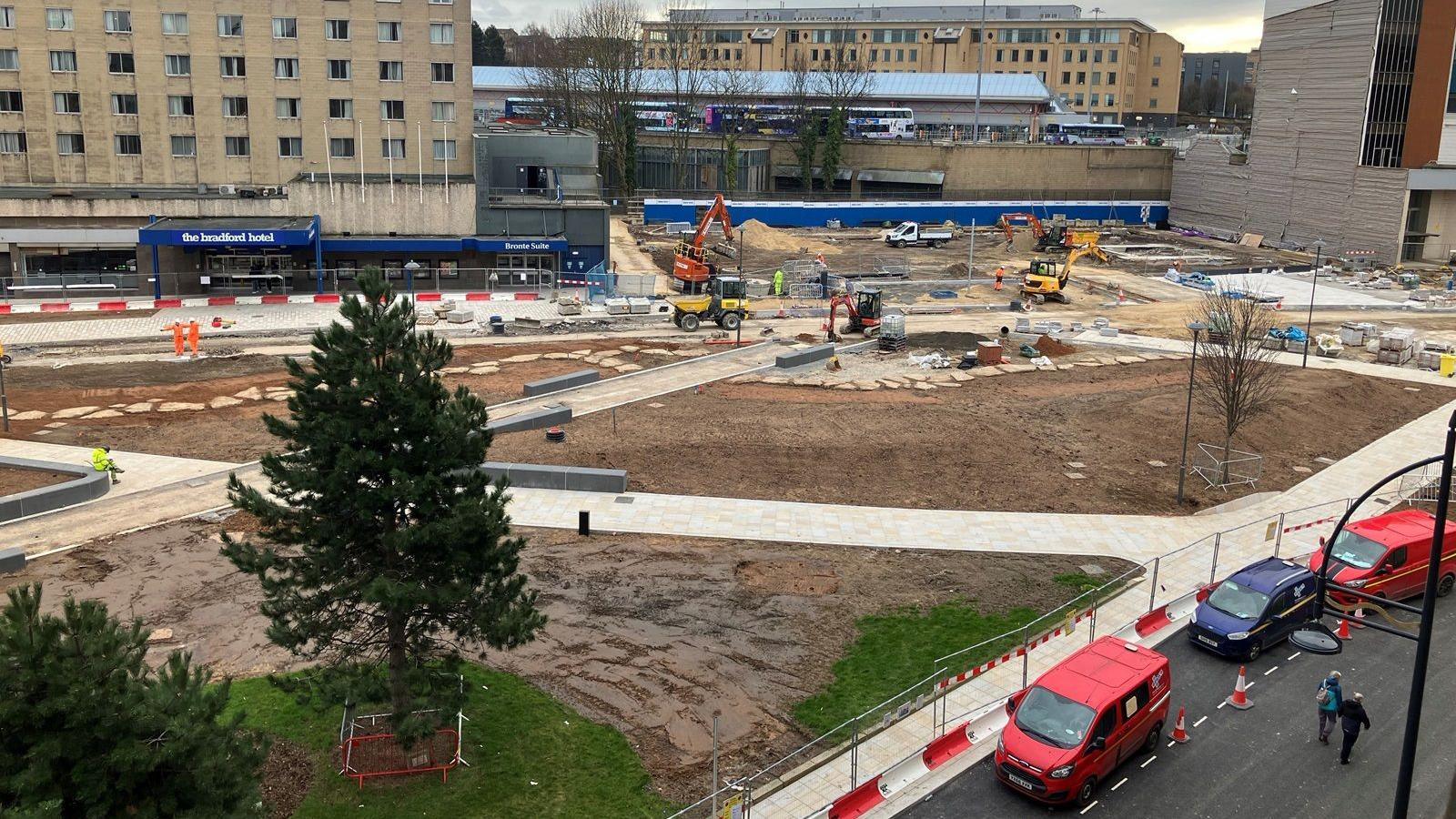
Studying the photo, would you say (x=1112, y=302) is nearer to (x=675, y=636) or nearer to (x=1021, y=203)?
(x=1021, y=203)

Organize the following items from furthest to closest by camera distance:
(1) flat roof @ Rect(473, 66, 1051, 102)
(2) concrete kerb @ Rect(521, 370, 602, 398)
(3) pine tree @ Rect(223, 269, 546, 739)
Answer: (1) flat roof @ Rect(473, 66, 1051, 102) → (2) concrete kerb @ Rect(521, 370, 602, 398) → (3) pine tree @ Rect(223, 269, 546, 739)

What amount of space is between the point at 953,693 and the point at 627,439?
1608 cm

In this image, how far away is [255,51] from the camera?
61.5 m

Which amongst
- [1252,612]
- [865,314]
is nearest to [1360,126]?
[865,314]

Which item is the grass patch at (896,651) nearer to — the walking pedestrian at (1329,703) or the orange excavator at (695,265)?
the walking pedestrian at (1329,703)

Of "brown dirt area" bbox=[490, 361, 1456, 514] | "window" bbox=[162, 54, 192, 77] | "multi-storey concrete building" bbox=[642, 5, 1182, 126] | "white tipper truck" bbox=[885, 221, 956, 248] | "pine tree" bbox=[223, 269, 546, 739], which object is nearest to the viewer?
"pine tree" bbox=[223, 269, 546, 739]

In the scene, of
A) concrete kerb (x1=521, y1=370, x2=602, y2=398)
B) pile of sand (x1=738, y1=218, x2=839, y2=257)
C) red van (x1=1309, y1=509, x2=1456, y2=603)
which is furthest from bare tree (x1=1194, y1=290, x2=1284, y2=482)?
pile of sand (x1=738, y1=218, x2=839, y2=257)

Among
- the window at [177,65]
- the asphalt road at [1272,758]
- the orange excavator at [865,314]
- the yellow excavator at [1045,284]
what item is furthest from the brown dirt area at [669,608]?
the window at [177,65]

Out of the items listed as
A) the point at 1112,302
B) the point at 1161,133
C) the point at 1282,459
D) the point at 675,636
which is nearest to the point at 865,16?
the point at 1161,133

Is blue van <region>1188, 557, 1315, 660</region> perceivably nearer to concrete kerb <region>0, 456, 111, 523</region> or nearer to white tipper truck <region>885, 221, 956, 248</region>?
concrete kerb <region>0, 456, 111, 523</region>

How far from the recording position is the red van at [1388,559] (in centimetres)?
2327

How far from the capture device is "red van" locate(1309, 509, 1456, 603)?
23.3 metres

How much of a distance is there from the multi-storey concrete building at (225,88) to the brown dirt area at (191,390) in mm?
22304

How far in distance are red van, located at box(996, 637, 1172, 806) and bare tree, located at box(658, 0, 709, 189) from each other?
301ft
